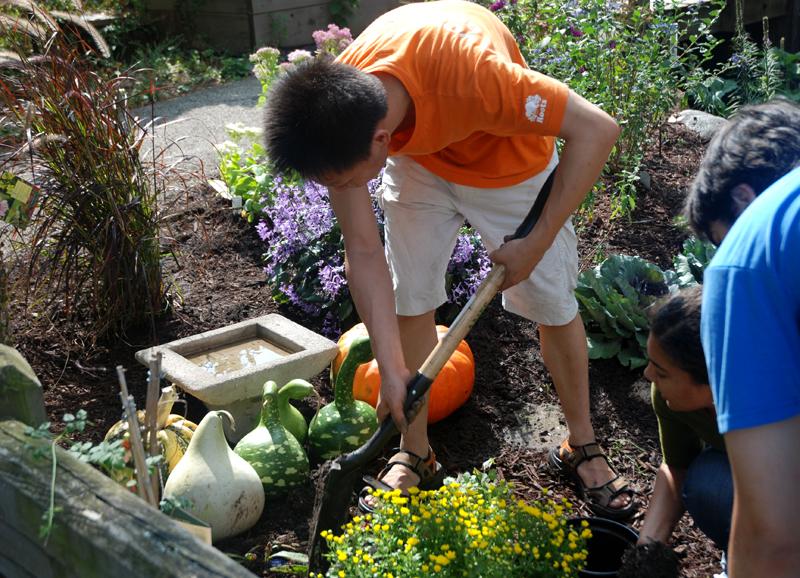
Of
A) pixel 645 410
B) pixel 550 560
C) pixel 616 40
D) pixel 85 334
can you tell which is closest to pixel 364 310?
pixel 550 560

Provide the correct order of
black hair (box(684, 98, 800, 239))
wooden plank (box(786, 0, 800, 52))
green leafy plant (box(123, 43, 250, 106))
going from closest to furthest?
black hair (box(684, 98, 800, 239))
wooden plank (box(786, 0, 800, 52))
green leafy plant (box(123, 43, 250, 106))

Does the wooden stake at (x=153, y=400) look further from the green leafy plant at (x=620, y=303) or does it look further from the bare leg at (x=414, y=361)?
the green leafy plant at (x=620, y=303)

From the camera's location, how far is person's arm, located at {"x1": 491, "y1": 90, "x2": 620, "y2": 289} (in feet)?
8.55

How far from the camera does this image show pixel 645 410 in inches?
146

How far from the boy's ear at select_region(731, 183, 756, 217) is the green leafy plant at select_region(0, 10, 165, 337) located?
102 inches

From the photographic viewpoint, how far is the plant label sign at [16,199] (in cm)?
329

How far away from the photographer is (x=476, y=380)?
399 cm

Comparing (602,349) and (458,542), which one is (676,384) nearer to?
(458,542)

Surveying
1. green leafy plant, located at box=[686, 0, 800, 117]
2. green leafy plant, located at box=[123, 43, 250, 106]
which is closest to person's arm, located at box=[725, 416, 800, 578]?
green leafy plant, located at box=[686, 0, 800, 117]

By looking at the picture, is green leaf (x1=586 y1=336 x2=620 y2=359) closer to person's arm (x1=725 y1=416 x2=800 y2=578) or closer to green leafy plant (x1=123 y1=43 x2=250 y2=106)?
person's arm (x1=725 y1=416 x2=800 y2=578)

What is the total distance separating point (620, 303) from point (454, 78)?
1601 millimetres

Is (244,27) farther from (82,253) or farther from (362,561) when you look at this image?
(362,561)

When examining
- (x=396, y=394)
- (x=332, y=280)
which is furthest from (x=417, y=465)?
(x=332, y=280)

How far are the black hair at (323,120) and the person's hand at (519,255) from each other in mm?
551
